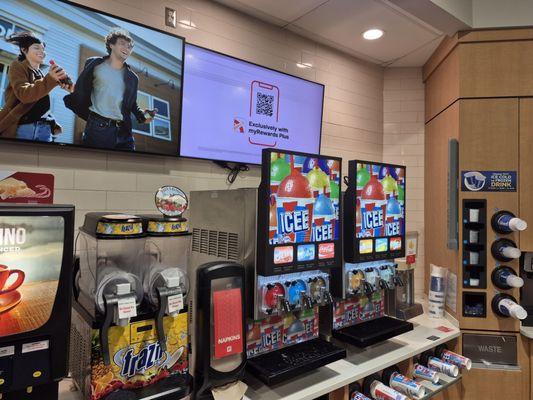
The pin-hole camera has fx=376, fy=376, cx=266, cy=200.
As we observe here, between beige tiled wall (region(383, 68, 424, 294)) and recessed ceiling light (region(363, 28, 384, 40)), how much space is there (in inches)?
28.8

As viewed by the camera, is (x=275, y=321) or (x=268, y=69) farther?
(x=268, y=69)

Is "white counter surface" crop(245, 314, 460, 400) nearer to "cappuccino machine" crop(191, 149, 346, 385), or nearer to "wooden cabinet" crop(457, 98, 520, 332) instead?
"cappuccino machine" crop(191, 149, 346, 385)

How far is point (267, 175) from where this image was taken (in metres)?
1.62

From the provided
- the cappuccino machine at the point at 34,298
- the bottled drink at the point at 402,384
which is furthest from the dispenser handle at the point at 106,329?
the bottled drink at the point at 402,384

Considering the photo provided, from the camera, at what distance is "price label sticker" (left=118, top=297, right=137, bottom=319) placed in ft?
3.98

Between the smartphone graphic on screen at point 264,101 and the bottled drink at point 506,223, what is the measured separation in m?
1.71

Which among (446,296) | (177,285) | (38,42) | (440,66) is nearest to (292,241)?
(177,285)

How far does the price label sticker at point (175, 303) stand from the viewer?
4.33 ft

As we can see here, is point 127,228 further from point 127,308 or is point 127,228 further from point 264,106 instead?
point 264,106

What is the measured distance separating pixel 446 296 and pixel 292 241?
5.90 ft

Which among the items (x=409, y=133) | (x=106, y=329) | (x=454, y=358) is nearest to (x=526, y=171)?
(x=409, y=133)

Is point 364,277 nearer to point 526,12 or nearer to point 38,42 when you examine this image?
point 38,42

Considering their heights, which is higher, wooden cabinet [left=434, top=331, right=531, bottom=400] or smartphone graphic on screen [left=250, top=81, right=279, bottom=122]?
smartphone graphic on screen [left=250, top=81, right=279, bottom=122]

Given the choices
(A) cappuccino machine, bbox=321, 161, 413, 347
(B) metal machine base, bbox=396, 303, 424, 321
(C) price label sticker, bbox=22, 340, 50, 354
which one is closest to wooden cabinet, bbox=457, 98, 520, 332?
(B) metal machine base, bbox=396, 303, 424, 321
